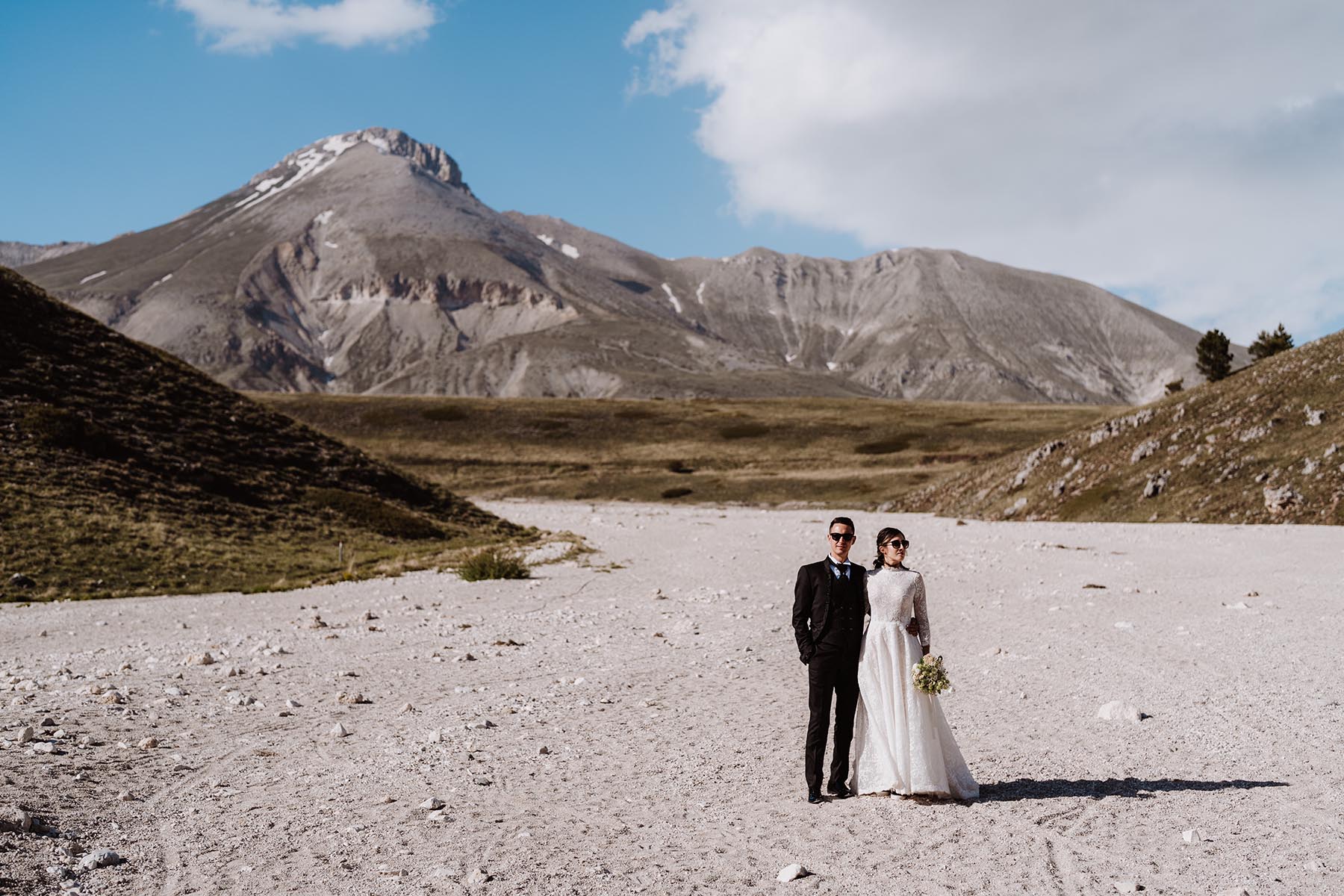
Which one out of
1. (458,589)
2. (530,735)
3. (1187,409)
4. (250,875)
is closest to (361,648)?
(530,735)

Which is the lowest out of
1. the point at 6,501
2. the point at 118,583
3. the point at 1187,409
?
the point at 118,583

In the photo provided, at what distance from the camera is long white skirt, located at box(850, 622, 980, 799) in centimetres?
1039

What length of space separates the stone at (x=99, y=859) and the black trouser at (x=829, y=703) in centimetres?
676

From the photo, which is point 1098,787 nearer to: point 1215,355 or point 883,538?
point 883,538

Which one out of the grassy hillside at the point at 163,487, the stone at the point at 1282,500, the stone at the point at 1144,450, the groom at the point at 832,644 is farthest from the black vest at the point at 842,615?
the stone at the point at 1144,450

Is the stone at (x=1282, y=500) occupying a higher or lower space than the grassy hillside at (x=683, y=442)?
lower

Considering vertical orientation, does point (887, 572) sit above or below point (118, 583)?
above

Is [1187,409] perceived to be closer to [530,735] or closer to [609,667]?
[609,667]

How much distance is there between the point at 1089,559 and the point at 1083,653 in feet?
60.8

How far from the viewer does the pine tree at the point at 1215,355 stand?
285 ft

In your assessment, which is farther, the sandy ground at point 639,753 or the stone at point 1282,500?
the stone at point 1282,500

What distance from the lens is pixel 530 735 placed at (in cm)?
1337

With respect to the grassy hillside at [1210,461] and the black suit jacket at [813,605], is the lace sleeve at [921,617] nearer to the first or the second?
the black suit jacket at [813,605]

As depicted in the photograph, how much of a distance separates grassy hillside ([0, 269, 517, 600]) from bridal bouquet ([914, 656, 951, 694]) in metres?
26.5
